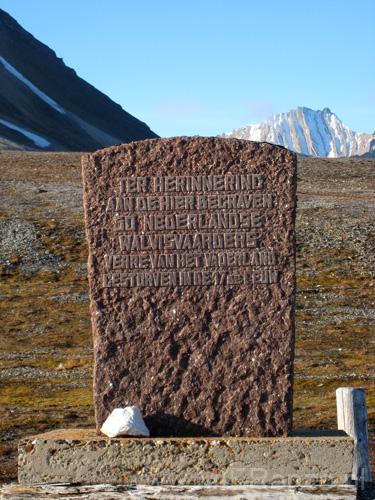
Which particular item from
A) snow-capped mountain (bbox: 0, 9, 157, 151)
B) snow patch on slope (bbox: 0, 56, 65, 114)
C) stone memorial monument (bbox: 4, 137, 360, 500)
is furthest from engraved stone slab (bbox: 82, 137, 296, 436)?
snow patch on slope (bbox: 0, 56, 65, 114)

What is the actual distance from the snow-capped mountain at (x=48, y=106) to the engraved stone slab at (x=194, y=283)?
65.5m

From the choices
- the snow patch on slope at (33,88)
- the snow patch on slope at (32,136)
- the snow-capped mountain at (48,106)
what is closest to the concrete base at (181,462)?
the snow-capped mountain at (48,106)

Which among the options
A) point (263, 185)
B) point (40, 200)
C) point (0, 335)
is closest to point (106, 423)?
point (263, 185)

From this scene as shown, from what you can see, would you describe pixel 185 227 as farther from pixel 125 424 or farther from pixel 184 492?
pixel 184 492

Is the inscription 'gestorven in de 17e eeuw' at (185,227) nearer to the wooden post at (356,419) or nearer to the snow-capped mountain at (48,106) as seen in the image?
the wooden post at (356,419)

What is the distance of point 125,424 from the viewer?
18.5ft

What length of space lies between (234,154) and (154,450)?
8.25 ft

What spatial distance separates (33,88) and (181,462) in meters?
115

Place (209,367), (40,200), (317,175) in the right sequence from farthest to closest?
(317,175), (40,200), (209,367)

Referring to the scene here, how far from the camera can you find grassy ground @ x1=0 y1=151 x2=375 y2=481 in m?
10.5

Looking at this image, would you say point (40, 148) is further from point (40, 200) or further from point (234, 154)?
point (234, 154)

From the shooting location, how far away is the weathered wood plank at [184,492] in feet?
17.8

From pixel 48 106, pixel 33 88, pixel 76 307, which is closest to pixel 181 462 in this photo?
pixel 76 307

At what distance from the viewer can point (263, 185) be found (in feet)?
19.8
